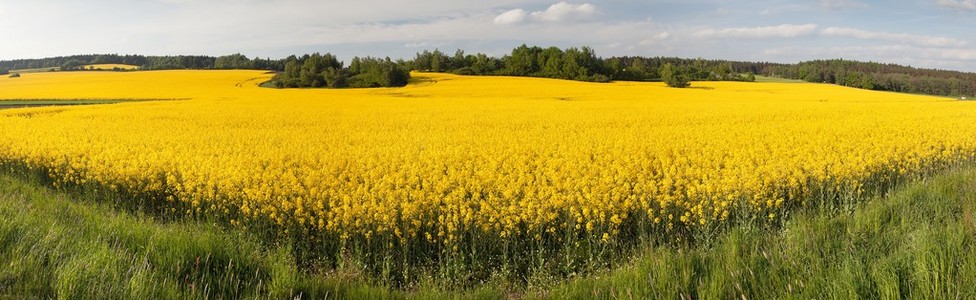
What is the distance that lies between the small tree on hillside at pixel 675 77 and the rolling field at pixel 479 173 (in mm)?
25092

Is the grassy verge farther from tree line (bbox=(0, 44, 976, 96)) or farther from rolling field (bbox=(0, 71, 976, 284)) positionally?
tree line (bbox=(0, 44, 976, 96))

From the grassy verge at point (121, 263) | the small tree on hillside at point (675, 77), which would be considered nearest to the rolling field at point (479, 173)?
the grassy verge at point (121, 263)

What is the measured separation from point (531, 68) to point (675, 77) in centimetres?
1395

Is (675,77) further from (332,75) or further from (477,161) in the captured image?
(477,161)

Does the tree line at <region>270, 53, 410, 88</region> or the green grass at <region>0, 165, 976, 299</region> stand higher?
the tree line at <region>270, 53, 410, 88</region>

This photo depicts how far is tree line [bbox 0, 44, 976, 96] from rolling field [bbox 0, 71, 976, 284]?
2142 cm

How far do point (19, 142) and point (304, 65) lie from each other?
29.7 metres

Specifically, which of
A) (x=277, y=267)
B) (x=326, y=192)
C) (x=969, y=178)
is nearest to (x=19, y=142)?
(x=326, y=192)

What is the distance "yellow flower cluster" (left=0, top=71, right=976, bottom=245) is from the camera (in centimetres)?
636

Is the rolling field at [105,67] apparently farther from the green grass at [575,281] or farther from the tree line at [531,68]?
the green grass at [575,281]

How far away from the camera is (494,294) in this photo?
446cm

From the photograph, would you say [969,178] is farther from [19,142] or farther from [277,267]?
[19,142]

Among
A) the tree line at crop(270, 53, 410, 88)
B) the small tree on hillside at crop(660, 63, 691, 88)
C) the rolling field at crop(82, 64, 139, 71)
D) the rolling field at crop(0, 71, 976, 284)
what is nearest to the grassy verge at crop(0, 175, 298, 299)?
the rolling field at crop(0, 71, 976, 284)

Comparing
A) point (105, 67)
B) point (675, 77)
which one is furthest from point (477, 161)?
point (105, 67)
